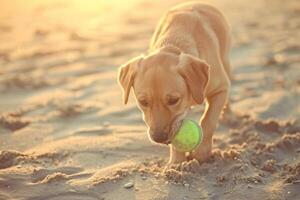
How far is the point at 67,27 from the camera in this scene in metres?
11.8

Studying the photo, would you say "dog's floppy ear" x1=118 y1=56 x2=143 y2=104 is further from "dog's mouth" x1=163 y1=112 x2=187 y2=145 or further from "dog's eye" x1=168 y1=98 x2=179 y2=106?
"dog's mouth" x1=163 y1=112 x2=187 y2=145

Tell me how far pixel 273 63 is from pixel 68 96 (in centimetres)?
320

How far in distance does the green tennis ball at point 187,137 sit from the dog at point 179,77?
74 mm

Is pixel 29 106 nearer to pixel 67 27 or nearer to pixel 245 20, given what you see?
pixel 67 27

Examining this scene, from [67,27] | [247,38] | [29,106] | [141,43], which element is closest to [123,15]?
[67,27]

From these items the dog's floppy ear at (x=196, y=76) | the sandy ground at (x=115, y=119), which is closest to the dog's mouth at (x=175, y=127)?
the dog's floppy ear at (x=196, y=76)

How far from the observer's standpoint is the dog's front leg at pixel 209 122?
18.7 feet

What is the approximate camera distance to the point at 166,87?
5227mm

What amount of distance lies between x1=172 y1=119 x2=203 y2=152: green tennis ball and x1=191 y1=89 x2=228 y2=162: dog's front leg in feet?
1.07

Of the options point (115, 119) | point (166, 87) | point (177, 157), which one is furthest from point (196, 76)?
point (115, 119)

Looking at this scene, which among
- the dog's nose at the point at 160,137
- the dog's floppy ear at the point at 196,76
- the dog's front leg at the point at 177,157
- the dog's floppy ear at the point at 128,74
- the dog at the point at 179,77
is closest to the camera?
the dog's nose at the point at 160,137

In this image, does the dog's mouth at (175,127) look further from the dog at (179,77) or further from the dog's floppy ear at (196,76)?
the dog's floppy ear at (196,76)

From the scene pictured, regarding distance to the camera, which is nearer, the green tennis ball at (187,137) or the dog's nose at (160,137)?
the dog's nose at (160,137)

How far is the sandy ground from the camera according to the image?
5250mm
